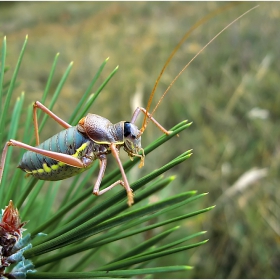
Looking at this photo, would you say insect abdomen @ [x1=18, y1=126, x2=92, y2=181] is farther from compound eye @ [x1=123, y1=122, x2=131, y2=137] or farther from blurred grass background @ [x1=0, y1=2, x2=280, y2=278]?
blurred grass background @ [x1=0, y1=2, x2=280, y2=278]

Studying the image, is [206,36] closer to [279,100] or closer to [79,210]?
[279,100]

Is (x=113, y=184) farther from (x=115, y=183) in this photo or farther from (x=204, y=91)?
(x=204, y=91)

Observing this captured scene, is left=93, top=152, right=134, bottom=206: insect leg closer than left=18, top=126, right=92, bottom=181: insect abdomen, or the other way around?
left=93, top=152, right=134, bottom=206: insect leg

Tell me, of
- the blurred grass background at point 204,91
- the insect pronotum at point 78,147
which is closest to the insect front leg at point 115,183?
the insect pronotum at point 78,147

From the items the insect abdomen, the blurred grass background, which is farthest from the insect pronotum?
the blurred grass background

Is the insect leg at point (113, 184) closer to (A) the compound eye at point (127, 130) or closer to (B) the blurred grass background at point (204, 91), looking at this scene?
(A) the compound eye at point (127, 130)

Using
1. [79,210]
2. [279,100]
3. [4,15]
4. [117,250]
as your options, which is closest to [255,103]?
[279,100]
